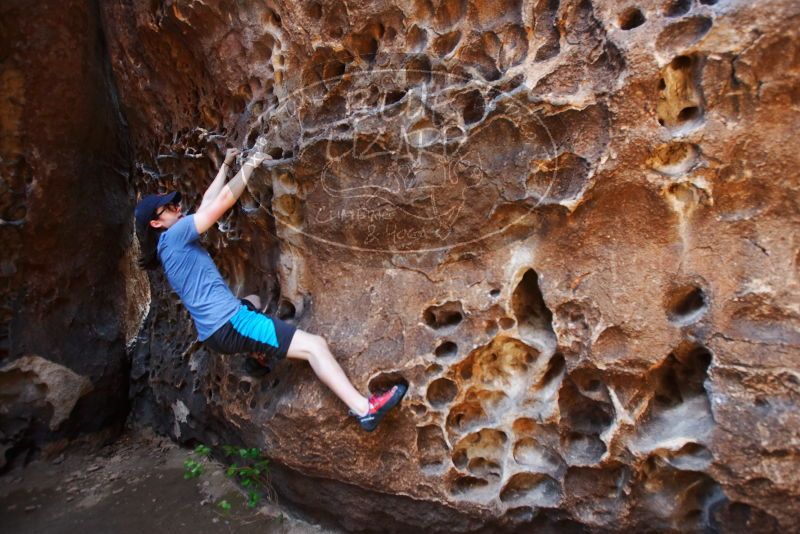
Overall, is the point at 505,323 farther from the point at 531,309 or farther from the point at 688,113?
the point at 688,113

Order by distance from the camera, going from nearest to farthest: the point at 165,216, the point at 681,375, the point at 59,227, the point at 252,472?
1. the point at 681,375
2. the point at 165,216
3. the point at 252,472
4. the point at 59,227

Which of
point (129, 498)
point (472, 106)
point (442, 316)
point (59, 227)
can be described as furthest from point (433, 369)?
point (59, 227)

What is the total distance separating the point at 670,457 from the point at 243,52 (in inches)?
93.5

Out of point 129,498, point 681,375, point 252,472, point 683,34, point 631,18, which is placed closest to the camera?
point 683,34

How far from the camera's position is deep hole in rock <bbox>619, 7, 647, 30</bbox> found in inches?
72.8

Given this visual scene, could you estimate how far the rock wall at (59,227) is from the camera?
3328mm

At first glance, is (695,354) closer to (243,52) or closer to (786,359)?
(786,359)

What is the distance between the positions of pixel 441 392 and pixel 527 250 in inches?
25.7

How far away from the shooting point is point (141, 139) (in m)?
3.64

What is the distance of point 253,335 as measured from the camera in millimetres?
2357

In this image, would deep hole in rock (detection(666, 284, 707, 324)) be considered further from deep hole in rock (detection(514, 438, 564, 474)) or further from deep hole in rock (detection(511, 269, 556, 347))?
deep hole in rock (detection(514, 438, 564, 474))

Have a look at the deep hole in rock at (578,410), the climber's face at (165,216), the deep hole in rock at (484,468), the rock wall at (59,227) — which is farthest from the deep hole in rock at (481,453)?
the rock wall at (59,227)

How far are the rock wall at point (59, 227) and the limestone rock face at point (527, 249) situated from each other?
42.5 inches

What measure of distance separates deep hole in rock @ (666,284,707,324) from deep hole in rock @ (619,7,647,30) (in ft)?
2.89
